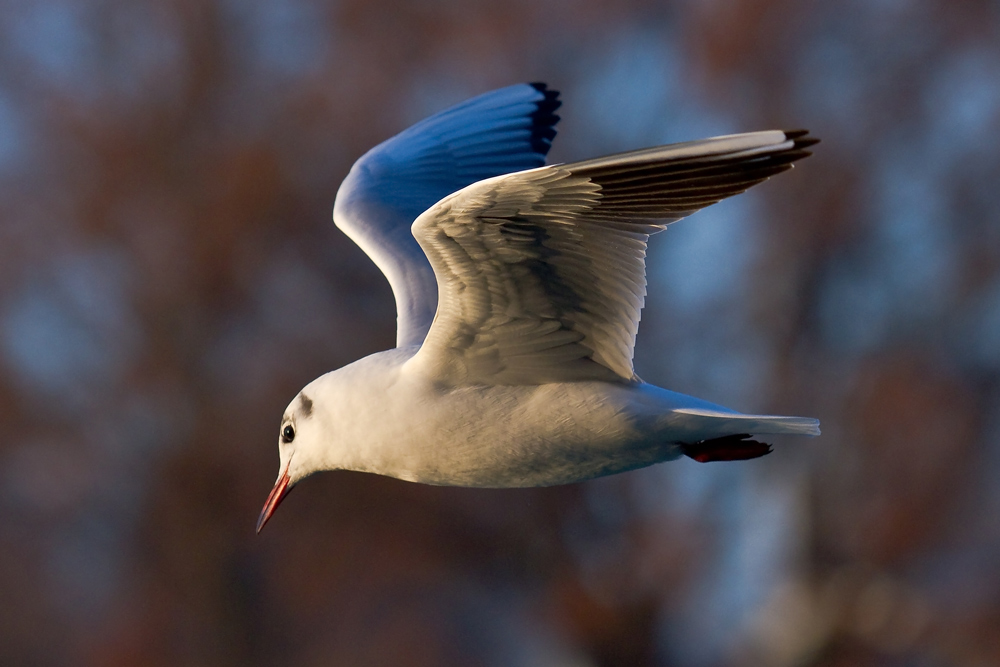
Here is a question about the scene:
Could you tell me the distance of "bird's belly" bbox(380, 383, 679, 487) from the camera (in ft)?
→ 6.20

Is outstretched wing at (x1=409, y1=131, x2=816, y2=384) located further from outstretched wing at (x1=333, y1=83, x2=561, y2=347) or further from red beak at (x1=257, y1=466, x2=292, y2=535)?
outstretched wing at (x1=333, y1=83, x2=561, y2=347)

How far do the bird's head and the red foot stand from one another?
67 cm

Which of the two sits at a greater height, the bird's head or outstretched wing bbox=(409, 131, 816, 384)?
outstretched wing bbox=(409, 131, 816, 384)

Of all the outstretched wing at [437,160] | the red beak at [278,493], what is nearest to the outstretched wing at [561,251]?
the red beak at [278,493]

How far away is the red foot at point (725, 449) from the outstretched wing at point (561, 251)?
0.58 ft

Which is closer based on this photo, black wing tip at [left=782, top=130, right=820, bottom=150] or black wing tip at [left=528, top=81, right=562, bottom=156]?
black wing tip at [left=782, top=130, right=820, bottom=150]

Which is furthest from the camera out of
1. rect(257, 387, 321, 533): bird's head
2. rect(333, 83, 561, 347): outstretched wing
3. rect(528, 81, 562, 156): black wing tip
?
rect(528, 81, 562, 156): black wing tip

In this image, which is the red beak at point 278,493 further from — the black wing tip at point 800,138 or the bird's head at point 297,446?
the black wing tip at point 800,138

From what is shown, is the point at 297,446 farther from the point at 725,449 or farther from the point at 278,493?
the point at 725,449

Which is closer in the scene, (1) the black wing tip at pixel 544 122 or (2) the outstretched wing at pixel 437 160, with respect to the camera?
(2) the outstretched wing at pixel 437 160

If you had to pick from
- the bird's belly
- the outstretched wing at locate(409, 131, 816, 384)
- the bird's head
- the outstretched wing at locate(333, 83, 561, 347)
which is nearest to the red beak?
the bird's head

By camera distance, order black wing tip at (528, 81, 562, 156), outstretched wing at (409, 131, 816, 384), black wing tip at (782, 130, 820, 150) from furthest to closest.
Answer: black wing tip at (528, 81, 562, 156), outstretched wing at (409, 131, 816, 384), black wing tip at (782, 130, 820, 150)

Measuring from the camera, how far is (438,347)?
184cm

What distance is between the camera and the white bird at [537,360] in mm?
1557
